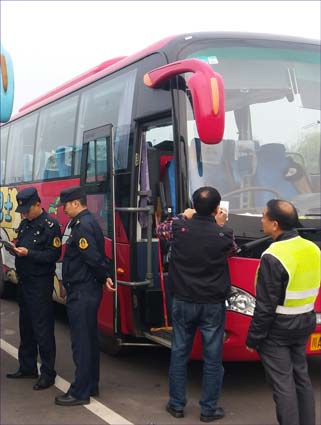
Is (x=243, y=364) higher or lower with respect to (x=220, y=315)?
lower

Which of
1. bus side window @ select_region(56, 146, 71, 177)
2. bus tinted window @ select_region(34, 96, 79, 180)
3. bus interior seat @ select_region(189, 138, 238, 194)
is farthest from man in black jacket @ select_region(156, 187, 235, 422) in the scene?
bus tinted window @ select_region(34, 96, 79, 180)

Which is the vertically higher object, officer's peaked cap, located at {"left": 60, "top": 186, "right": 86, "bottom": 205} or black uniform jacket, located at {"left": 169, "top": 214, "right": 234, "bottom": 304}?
officer's peaked cap, located at {"left": 60, "top": 186, "right": 86, "bottom": 205}

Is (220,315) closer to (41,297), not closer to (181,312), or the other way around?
(181,312)

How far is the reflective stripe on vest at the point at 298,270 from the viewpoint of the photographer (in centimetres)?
352

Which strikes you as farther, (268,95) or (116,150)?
(116,150)

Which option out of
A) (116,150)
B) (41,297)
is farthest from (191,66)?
(41,297)

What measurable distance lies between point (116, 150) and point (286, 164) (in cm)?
178

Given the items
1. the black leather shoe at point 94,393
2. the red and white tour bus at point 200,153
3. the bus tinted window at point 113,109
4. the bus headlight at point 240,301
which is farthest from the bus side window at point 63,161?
the bus headlight at point 240,301

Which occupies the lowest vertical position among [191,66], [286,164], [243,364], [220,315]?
[243,364]

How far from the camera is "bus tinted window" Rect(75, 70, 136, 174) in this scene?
5504 mm

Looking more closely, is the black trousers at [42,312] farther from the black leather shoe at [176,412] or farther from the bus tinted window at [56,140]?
the bus tinted window at [56,140]

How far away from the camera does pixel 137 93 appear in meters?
5.34

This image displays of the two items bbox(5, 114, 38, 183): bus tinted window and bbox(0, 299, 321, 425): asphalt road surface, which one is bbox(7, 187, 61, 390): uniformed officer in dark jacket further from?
bbox(5, 114, 38, 183): bus tinted window

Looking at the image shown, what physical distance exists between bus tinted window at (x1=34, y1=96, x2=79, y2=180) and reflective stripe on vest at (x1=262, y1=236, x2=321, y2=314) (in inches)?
142
